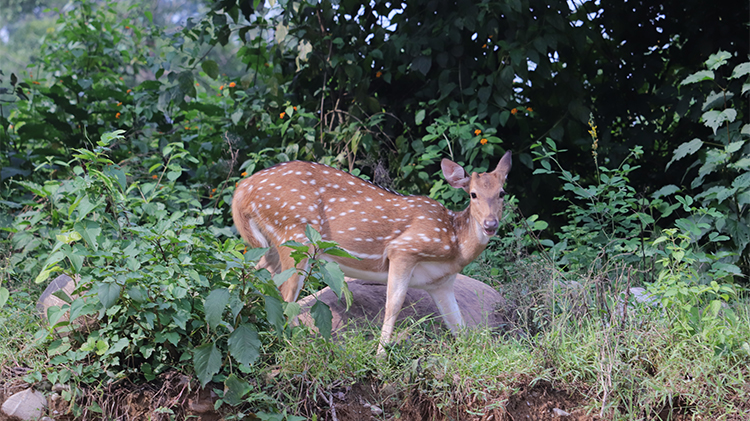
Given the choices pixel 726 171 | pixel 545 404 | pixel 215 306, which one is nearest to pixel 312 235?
pixel 215 306

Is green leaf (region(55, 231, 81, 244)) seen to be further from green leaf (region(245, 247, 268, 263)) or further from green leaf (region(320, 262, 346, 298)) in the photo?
green leaf (region(320, 262, 346, 298))

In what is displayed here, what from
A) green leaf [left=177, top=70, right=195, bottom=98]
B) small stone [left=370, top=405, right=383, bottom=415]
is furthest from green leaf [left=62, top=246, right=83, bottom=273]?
green leaf [left=177, top=70, right=195, bottom=98]

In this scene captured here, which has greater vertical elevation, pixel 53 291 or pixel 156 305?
pixel 156 305

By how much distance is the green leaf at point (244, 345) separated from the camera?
2.99m

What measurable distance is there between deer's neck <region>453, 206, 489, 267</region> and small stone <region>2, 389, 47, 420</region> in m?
2.48

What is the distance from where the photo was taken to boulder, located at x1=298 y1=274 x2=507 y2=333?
4.12 metres

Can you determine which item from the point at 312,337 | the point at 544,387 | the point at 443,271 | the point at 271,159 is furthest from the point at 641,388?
the point at 271,159

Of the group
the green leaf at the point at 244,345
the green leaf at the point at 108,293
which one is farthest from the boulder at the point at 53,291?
the green leaf at the point at 244,345

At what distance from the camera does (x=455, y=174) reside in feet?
13.6

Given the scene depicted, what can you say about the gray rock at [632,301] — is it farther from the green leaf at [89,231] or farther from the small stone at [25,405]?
the small stone at [25,405]

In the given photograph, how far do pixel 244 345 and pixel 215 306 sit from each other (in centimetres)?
27

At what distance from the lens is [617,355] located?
11.2 feet

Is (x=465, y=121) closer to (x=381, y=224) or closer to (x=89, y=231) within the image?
(x=381, y=224)

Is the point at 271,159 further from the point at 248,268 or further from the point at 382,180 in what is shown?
the point at 248,268
